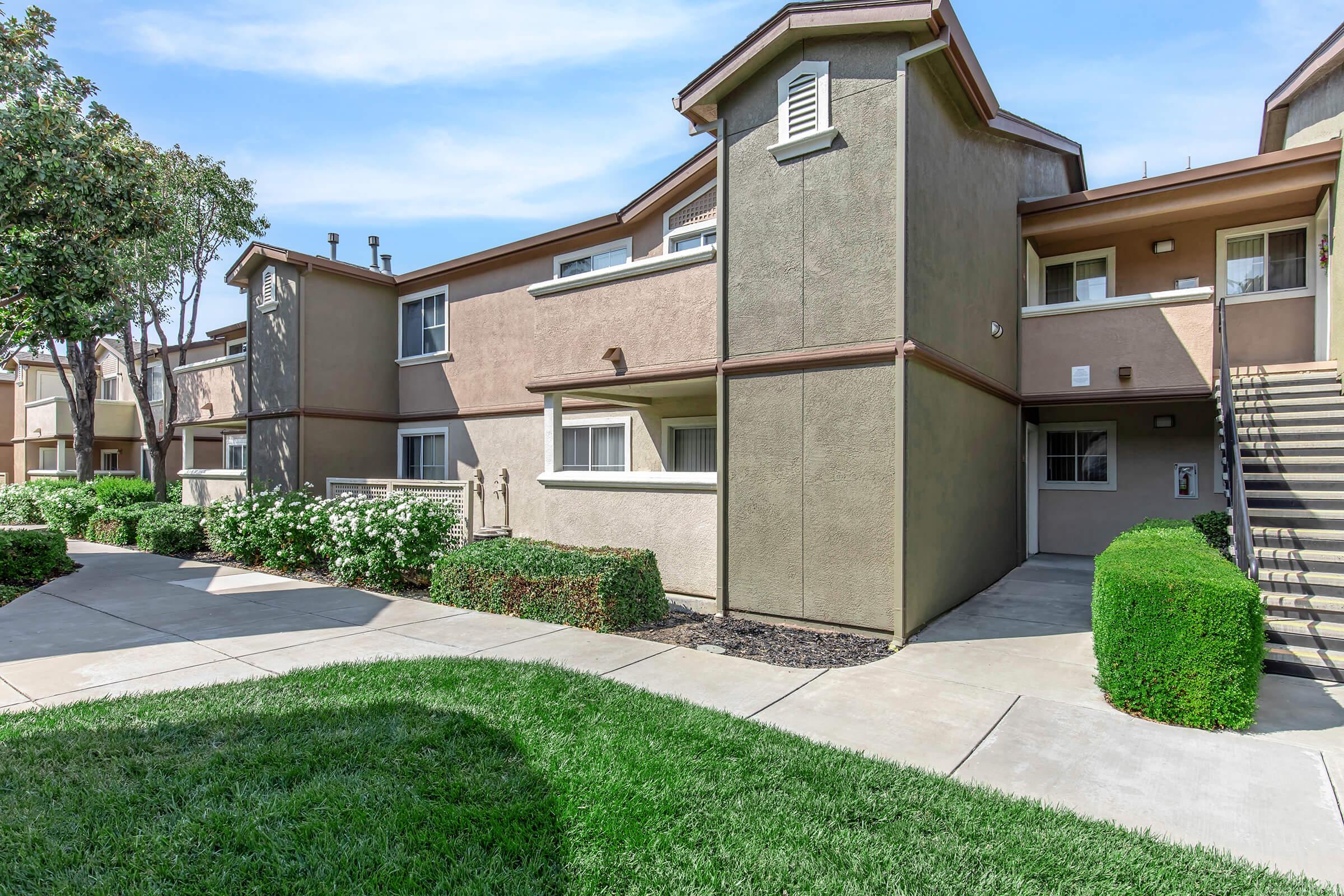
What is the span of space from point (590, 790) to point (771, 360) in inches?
208

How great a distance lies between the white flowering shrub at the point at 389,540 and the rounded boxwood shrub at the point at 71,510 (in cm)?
1187

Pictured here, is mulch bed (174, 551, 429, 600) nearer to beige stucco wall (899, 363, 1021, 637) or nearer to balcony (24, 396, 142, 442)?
beige stucco wall (899, 363, 1021, 637)

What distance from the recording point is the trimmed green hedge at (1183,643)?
4949 mm

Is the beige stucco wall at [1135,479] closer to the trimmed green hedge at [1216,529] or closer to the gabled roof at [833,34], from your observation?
the trimmed green hedge at [1216,529]

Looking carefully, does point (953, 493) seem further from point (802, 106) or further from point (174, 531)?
point (174, 531)

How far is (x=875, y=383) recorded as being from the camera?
24.0 feet

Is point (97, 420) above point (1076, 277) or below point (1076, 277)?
below

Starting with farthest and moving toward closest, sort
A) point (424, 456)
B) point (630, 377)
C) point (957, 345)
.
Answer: point (424, 456) → point (630, 377) → point (957, 345)

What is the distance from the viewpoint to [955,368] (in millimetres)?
8297

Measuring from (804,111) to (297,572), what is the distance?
10.8 metres

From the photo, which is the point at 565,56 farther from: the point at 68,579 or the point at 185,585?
the point at 68,579

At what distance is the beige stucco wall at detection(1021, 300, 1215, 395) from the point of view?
1035 cm

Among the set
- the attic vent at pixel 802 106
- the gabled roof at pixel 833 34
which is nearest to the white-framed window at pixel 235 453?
the gabled roof at pixel 833 34

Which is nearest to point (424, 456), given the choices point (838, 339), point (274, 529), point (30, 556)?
point (274, 529)
